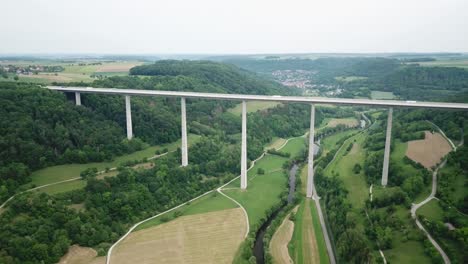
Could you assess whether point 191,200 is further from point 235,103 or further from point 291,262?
point 235,103

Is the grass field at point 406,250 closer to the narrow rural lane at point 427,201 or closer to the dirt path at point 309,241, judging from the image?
the narrow rural lane at point 427,201

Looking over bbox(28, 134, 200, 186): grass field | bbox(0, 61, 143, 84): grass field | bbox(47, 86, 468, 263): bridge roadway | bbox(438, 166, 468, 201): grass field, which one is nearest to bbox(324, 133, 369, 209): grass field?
bbox(47, 86, 468, 263): bridge roadway

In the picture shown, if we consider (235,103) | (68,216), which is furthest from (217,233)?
(235,103)

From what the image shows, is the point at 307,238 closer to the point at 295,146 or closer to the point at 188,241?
the point at 188,241

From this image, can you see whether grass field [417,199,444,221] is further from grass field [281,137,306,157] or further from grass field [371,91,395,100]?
grass field [371,91,395,100]

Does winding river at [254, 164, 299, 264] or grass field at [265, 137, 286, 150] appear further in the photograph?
grass field at [265, 137, 286, 150]
